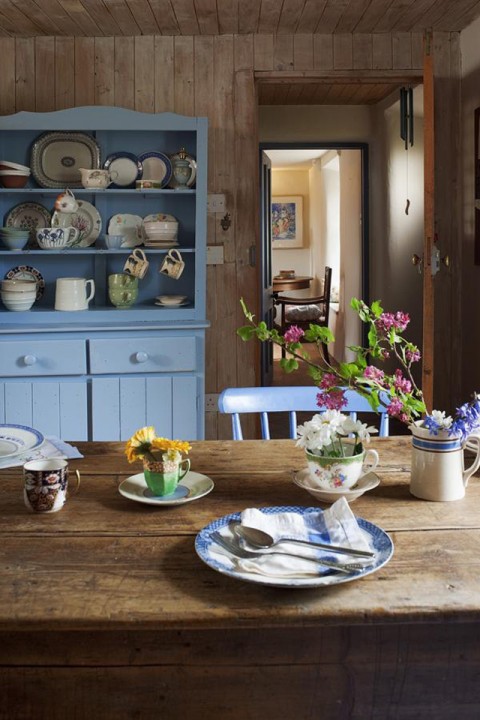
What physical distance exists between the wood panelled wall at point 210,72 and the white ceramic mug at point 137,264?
54 centimetres

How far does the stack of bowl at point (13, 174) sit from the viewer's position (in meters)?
3.64

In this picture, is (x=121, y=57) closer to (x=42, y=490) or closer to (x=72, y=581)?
(x=42, y=490)

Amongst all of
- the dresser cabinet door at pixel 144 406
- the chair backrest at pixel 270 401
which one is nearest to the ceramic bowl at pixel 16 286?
the dresser cabinet door at pixel 144 406

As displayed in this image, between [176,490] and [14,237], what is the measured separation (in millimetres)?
2508

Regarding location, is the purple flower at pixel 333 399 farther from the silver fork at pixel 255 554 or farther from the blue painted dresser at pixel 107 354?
the blue painted dresser at pixel 107 354

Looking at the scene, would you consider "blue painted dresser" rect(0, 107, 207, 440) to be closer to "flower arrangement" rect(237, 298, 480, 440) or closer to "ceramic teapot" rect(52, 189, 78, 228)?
"ceramic teapot" rect(52, 189, 78, 228)

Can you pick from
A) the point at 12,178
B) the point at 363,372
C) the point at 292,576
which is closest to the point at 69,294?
the point at 12,178

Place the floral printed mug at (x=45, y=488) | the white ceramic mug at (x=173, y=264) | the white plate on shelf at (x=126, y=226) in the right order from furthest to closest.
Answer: the white plate on shelf at (x=126, y=226) → the white ceramic mug at (x=173, y=264) → the floral printed mug at (x=45, y=488)

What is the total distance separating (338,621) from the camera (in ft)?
3.28

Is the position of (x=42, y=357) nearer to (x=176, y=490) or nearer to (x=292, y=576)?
(x=176, y=490)

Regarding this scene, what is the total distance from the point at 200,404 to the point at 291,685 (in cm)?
256

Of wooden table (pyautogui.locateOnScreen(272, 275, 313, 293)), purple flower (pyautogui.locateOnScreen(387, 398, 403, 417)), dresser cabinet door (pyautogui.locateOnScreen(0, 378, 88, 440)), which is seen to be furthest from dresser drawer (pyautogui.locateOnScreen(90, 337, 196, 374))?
wooden table (pyautogui.locateOnScreen(272, 275, 313, 293))

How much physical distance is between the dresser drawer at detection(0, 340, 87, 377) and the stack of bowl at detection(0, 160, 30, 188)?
0.77 metres

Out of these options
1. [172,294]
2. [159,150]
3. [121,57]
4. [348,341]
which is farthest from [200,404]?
[348,341]
